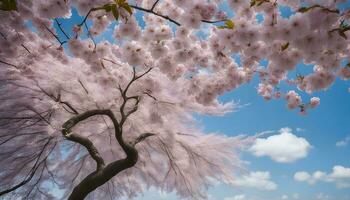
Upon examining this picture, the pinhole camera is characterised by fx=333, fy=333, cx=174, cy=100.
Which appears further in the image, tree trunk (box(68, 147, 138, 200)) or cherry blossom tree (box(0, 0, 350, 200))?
tree trunk (box(68, 147, 138, 200))

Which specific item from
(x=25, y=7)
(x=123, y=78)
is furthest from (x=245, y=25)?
(x=123, y=78)

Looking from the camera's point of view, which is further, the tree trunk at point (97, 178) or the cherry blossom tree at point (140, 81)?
the tree trunk at point (97, 178)

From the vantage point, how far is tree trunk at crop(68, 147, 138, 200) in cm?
848

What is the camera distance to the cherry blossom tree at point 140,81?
12.9 feet

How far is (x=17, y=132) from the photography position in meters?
9.60

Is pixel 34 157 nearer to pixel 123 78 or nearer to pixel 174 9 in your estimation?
pixel 123 78

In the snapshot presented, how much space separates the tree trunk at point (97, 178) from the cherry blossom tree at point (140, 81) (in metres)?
0.03

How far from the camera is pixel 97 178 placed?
8641mm

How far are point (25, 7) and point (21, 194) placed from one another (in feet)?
24.0

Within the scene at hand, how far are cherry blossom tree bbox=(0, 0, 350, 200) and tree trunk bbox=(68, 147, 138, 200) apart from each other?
31 millimetres

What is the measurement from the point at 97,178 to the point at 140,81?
2.84 m

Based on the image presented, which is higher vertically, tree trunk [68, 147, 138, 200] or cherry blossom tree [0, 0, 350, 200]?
cherry blossom tree [0, 0, 350, 200]

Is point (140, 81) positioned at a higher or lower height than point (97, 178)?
higher

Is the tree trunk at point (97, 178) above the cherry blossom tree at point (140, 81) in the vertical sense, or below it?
Answer: below
